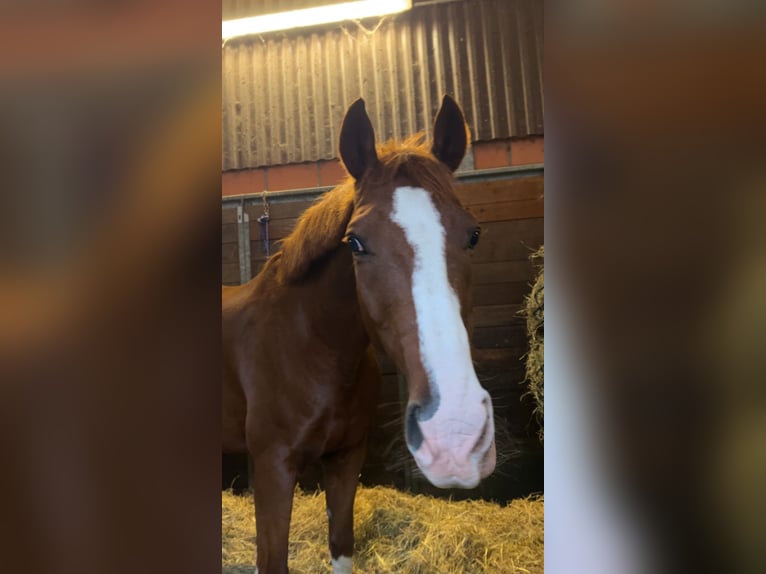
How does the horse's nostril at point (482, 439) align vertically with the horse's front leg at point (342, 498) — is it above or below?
above

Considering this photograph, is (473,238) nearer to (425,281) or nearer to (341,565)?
(425,281)

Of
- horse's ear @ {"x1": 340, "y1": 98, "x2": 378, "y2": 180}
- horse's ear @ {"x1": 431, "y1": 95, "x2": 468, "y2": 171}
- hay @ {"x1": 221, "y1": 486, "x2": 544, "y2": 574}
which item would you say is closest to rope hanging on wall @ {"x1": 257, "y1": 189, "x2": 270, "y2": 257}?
horse's ear @ {"x1": 340, "y1": 98, "x2": 378, "y2": 180}

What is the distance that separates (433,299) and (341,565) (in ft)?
1.47

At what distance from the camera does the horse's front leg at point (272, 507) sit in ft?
Answer: 2.28

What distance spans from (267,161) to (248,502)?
550 millimetres

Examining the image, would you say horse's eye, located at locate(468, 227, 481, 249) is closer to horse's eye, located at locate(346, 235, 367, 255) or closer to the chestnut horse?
the chestnut horse

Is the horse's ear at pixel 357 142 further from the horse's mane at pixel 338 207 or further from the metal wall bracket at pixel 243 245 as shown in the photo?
the metal wall bracket at pixel 243 245

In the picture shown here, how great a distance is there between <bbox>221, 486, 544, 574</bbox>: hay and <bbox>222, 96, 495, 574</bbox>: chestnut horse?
3 centimetres

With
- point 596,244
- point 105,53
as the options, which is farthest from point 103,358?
point 596,244

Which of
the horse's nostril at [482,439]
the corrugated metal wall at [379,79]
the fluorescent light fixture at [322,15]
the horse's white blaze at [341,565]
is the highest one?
the fluorescent light fixture at [322,15]

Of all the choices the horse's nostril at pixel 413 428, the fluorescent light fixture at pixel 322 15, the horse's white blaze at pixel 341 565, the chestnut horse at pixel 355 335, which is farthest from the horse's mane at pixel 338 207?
the horse's white blaze at pixel 341 565

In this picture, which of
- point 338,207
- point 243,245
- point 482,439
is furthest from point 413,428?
point 243,245

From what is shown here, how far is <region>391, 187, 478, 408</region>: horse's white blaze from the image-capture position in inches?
20.5

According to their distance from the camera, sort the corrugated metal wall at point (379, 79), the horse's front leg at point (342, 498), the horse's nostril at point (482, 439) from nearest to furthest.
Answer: the horse's nostril at point (482, 439)
the corrugated metal wall at point (379, 79)
the horse's front leg at point (342, 498)
